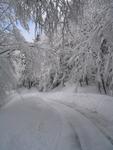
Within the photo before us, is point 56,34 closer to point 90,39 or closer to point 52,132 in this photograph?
point 52,132

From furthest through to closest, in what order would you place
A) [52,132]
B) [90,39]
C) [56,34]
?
[90,39]
[52,132]
[56,34]

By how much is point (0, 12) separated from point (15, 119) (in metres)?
5.74

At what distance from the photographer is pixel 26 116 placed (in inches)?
440

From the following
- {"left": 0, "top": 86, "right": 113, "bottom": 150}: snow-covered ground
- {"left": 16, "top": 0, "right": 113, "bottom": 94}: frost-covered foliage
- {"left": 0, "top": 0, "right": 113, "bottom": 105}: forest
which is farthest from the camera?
{"left": 0, "top": 86, "right": 113, "bottom": 150}: snow-covered ground

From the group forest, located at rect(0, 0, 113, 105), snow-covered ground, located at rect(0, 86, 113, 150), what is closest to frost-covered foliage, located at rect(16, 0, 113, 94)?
forest, located at rect(0, 0, 113, 105)

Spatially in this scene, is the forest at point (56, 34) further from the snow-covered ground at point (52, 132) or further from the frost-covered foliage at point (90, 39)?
the snow-covered ground at point (52, 132)

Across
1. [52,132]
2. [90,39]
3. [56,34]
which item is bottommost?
[52,132]

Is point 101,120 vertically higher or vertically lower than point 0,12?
lower

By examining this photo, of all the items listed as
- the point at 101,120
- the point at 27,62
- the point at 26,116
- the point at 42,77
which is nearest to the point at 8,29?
the point at 27,62

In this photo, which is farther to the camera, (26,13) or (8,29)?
(8,29)

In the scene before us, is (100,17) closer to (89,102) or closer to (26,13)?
(26,13)

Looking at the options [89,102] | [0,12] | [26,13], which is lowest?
[89,102]

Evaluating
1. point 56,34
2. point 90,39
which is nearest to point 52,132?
point 56,34

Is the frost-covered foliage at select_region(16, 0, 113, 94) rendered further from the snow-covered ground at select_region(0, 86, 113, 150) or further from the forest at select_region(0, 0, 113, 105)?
the snow-covered ground at select_region(0, 86, 113, 150)
